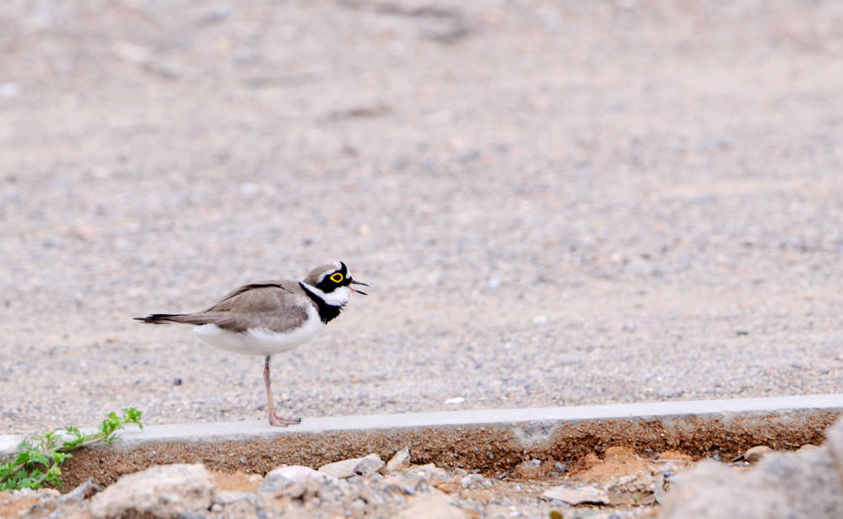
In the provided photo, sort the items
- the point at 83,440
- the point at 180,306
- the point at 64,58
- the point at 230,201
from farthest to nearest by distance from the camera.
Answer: the point at 64,58
the point at 230,201
the point at 180,306
the point at 83,440

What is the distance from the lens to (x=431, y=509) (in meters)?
4.01

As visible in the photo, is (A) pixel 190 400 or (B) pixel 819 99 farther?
(B) pixel 819 99

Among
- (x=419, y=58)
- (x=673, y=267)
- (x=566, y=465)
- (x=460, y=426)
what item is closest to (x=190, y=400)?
(x=460, y=426)

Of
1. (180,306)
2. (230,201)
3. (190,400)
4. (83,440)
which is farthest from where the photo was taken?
(230,201)

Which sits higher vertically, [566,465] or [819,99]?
[819,99]

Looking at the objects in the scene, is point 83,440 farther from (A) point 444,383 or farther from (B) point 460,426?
(A) point 444,383

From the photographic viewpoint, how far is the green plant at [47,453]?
4391mm

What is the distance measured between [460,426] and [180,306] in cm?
313

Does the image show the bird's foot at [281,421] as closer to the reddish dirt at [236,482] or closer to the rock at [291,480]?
the reddish dirt at [236,482]

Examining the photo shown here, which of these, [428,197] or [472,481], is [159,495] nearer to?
[472,481]

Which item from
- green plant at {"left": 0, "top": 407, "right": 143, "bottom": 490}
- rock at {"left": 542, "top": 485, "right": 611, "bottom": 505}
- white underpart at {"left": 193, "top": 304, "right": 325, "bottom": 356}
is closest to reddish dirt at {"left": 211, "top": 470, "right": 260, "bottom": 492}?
green plant at {"left": 0, "top": 407, "right": 143, "bottom": 490}

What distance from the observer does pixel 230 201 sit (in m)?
9.64

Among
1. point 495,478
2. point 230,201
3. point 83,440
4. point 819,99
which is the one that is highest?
point 819,99

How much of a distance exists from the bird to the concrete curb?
0.21 meters
